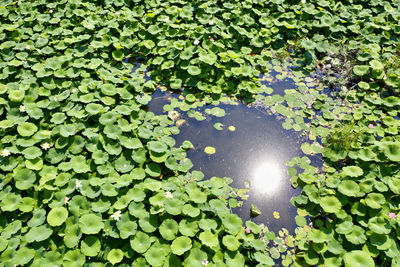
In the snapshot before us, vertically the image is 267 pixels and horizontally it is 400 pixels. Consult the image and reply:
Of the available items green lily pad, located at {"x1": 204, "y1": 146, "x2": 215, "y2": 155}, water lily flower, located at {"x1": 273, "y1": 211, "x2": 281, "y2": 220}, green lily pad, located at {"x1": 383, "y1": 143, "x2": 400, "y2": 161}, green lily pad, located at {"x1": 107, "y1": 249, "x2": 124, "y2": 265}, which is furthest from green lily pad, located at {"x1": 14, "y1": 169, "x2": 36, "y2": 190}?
green lily pad, located at {"x1": 383, "y1": 143, "x2": 400, "y2": 161}

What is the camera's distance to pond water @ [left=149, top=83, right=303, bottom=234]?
11.4ft

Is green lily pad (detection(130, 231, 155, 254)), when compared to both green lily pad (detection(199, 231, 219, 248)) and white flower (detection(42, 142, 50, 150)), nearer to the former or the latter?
green lily pad (detection(199, 231, 219, 248))

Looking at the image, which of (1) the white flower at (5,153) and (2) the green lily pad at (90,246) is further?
(1) the white flower at (5,153)

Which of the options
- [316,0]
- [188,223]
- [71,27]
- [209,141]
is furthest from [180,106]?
[316,0]

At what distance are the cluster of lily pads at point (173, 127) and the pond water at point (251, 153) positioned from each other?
0.16 meters

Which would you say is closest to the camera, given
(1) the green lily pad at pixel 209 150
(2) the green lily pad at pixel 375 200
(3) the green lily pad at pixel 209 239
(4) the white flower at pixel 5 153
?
(3) the green lily pad at pixel 209 239

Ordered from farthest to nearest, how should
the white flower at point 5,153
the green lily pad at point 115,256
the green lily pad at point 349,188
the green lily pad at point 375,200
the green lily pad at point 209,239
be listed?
the white flower at point 5,153
the green lily pad at point 349,188
the green lily pad at point 375,200
the green lily pad at point 209,239
the green lily pad at point 115,256

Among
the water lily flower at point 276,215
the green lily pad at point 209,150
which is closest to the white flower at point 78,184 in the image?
the green lily pad at point 209,150

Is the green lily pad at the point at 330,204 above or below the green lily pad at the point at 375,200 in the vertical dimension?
below

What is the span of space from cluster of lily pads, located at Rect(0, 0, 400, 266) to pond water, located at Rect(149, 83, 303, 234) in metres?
0.16

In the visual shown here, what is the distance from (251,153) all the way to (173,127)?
129 centimetres

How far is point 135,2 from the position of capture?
6184 mm

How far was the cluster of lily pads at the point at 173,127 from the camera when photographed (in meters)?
2.89

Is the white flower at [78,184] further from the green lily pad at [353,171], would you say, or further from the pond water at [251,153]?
the green lily pad at [353,171]
